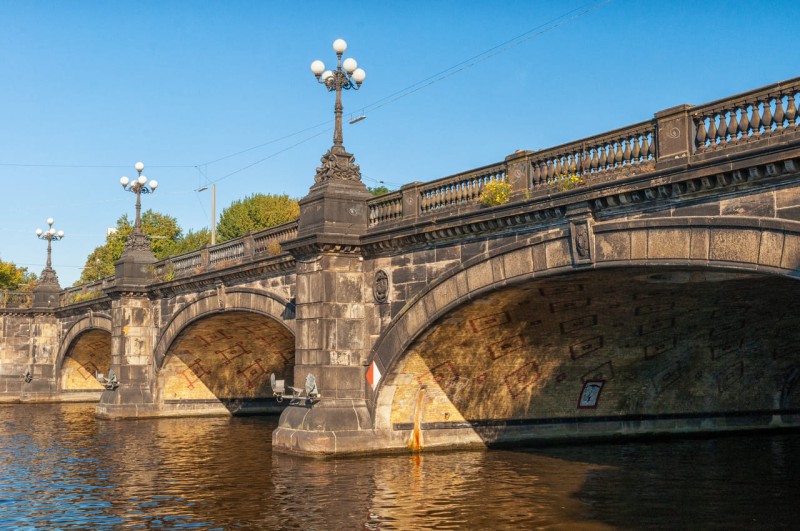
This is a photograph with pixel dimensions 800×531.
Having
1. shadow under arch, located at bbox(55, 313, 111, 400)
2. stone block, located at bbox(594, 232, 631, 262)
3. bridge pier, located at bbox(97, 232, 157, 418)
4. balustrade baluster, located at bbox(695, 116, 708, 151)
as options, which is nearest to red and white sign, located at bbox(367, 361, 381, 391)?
stone block, located at bbox(594, 232, 631, 262)

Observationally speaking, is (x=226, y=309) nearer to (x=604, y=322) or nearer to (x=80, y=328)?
(x=604, y=322)

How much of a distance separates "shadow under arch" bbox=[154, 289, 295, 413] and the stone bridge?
0.29 m

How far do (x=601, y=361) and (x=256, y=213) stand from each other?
1670 inches

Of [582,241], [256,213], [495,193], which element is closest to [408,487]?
[582,241]

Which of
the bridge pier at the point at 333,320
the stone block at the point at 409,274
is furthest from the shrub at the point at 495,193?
the bridge pier at the point at 333,320

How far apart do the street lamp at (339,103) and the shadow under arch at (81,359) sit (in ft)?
79.5

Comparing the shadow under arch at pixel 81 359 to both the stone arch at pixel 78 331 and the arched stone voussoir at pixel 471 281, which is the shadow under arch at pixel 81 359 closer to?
the stone arch at pixel 78 331

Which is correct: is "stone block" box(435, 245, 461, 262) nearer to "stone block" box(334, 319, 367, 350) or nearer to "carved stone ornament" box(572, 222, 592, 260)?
"stone block" box(334, 319, 367, 350)

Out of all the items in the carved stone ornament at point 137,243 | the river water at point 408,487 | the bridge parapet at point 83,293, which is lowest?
the river water at point 408,487

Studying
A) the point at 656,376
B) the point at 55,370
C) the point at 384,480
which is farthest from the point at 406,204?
the point at 55,370

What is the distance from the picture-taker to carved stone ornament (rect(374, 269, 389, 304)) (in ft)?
61.6

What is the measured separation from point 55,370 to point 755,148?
132ft

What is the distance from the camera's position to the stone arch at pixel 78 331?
3662 centimetres

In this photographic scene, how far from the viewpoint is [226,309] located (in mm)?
25641
